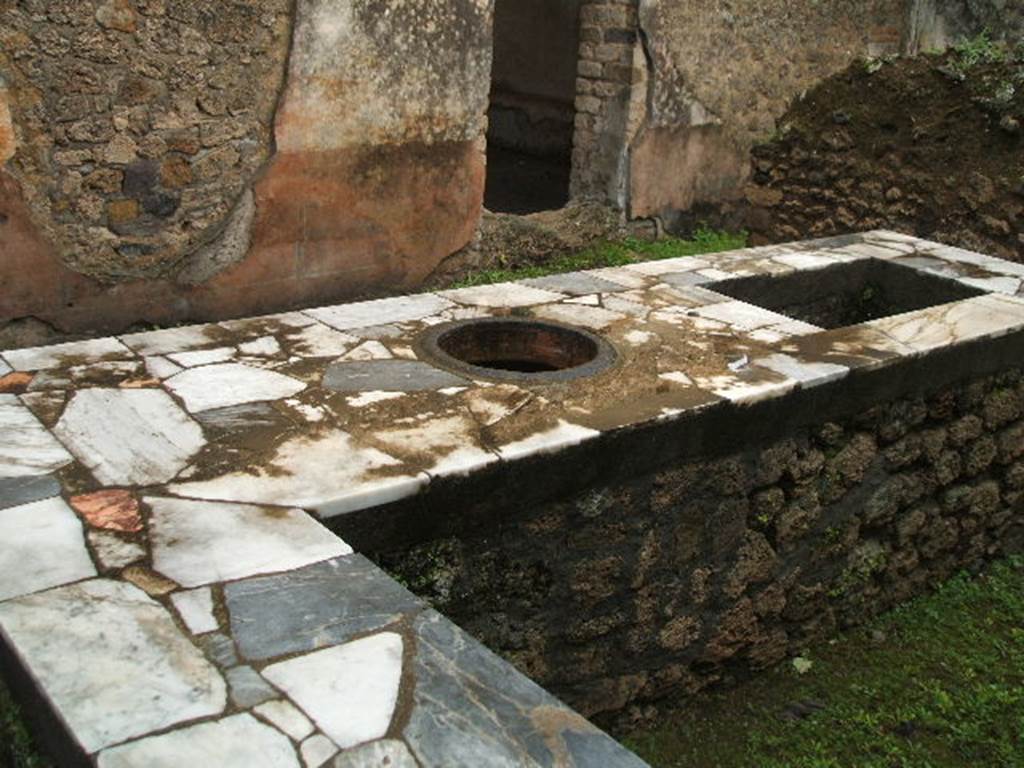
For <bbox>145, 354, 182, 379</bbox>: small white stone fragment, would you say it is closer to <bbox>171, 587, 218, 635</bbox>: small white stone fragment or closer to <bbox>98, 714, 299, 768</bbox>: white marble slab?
<bbox>171, 587, 218, 635</bbox>: small white stone fragment

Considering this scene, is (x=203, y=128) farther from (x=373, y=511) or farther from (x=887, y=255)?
(x=887, y=255)

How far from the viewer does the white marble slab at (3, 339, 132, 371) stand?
3.35 meters

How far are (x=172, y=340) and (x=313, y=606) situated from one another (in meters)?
1.78

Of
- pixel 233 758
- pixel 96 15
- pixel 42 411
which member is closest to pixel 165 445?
pixel 42 411

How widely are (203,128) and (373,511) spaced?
306 cm

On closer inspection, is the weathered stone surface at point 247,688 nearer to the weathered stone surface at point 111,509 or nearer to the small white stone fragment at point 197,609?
the small white stone fragment at point 197,609

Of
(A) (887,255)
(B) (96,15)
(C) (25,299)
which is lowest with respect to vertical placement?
(C) (25,299)

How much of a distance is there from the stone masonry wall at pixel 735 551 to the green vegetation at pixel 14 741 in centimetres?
94

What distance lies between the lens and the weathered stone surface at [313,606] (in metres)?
2.07

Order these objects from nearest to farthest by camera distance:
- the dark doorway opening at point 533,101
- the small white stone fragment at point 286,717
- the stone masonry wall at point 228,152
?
1. the small white stone fragment at point 286,717
2. the stone masonry wall at point 228,152
3. the dark doorway opening at point 533,101

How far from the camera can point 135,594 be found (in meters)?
2.18

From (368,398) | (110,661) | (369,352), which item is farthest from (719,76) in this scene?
(110,661)

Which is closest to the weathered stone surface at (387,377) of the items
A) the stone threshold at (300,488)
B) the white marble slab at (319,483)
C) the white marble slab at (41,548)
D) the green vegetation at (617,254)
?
the stone threshold at (300,488)

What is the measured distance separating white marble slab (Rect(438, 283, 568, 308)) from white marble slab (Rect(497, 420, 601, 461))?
4.35ft
